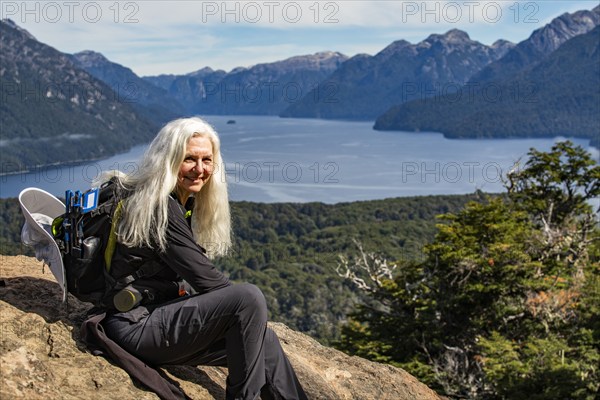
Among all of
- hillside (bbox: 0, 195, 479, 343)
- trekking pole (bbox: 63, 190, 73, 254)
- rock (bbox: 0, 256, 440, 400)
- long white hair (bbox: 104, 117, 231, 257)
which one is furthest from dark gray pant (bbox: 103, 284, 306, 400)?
hillside (bbox: 0, 195, 479, 343)

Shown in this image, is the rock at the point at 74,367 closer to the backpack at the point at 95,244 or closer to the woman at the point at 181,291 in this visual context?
the woman at the point at 181,291

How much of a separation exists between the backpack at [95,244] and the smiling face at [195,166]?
0.36 meters

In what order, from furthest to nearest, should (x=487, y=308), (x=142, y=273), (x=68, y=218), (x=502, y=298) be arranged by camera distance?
(x=487, y=308)
(x=502, y=298)
(x=142, y=273)
(x=68, y=218)

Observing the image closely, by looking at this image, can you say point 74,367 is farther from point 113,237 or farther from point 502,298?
point 502,298

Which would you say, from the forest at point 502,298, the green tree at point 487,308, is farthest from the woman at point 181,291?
the green tree at point 487,308

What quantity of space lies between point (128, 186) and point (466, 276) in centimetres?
1519

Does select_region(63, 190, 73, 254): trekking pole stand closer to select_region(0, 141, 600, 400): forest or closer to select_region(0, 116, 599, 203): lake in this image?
select_region(0, 141, 600, 400): forest

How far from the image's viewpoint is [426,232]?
8450 cm

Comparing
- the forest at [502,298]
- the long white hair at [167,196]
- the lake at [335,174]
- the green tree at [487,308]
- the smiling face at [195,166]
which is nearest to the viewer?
the long white hair at [167,196]

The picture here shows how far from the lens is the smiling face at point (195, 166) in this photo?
12.3ft

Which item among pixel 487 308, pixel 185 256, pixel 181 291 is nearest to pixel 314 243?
pixel 487 308

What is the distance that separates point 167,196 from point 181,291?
24.4 inches

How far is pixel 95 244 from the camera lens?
3543mm

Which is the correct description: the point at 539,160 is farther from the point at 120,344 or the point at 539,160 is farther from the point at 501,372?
the point at 120,344
